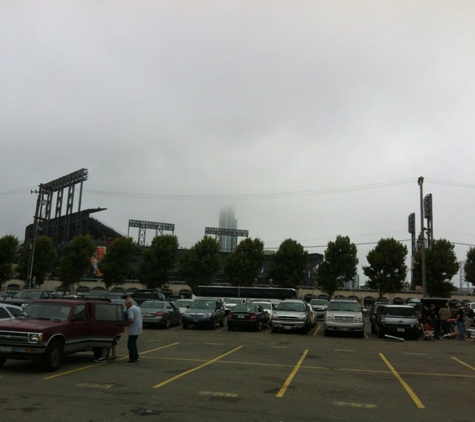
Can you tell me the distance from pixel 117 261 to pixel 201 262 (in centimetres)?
1080

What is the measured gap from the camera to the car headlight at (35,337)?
1066cm

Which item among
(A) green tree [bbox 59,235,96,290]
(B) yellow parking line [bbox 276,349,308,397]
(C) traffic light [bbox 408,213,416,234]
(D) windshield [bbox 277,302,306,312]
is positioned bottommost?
(B) yellow parking line [bbox 276,349,308,397]

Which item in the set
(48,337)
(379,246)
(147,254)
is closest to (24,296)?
(48,337)

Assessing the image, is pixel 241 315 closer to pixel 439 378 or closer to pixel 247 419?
pixel 439 378

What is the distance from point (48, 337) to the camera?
1092cm

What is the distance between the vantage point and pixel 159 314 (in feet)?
83.3

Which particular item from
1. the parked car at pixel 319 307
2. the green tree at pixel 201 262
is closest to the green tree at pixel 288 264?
the green tree at pixel 201 262

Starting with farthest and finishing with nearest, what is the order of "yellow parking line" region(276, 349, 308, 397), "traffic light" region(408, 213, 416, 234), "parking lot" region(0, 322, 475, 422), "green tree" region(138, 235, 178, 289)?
"traffic light" region(408, 213, 416, 234) → "green tree" region(138, 235, 178, 289) → "yellow parking line" region(276, 349, 308, 397) → "parking lot" region(0, 322, 475, 422)

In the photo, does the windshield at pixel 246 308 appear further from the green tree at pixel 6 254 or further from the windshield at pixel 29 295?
the green tree at pixel 6 254

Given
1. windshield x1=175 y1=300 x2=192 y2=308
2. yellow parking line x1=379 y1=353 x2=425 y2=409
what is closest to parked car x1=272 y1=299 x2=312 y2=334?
yellow parking line x1=379 y1=353 x2=425 y2=409

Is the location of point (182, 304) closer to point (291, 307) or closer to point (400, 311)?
point (291, 307)

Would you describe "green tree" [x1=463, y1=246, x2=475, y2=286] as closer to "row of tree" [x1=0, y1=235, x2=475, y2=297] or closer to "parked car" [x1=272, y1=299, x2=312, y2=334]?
"row of tree" [x1=0, y1=235, x2=475, y2=297]

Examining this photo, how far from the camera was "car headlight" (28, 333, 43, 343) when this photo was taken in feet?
35.0

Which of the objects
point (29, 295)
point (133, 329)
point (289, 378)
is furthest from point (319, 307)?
point (289, 378)
